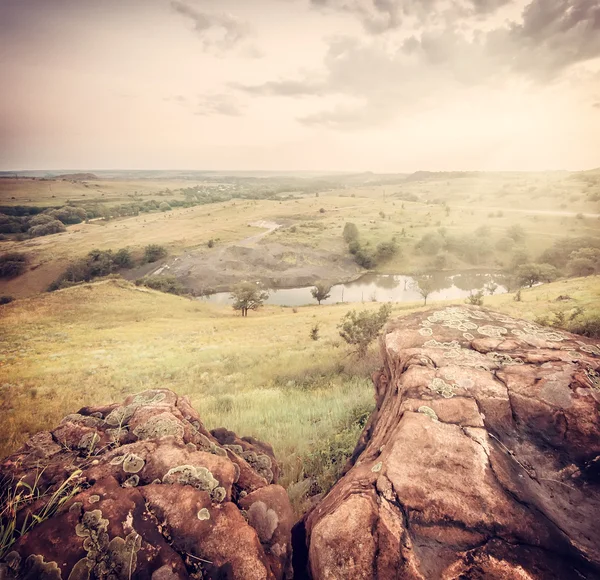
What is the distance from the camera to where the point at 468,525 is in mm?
2871

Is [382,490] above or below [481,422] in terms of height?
below

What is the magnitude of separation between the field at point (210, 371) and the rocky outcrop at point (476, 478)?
194cm

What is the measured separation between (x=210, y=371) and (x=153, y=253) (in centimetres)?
8388

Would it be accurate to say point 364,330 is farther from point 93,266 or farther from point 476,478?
point 93,266

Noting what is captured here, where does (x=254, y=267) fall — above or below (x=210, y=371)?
below

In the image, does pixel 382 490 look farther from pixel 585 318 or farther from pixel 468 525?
pixel 585 318

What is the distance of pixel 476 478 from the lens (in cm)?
323

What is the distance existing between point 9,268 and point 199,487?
91.6m

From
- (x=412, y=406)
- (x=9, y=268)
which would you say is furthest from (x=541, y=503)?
(x=9, y=268)

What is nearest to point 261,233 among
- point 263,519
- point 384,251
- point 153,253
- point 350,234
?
point 350,234

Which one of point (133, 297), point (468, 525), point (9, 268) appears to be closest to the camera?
point (468, 525)

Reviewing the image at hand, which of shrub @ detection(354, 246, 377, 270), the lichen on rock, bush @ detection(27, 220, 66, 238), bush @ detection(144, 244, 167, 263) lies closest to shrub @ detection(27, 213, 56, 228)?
bush @ detection(27, 220, 66, 238)

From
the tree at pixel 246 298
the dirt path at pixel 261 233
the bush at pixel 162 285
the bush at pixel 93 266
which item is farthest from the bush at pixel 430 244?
the bush at pixel 93 266

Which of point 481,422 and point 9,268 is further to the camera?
point 9,268
